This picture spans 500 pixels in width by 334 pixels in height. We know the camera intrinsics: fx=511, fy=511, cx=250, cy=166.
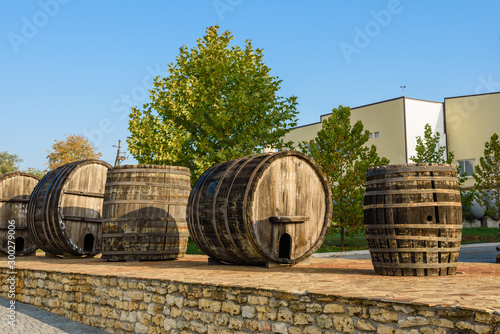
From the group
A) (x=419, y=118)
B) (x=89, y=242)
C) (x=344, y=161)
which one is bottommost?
(x=89, y=242)

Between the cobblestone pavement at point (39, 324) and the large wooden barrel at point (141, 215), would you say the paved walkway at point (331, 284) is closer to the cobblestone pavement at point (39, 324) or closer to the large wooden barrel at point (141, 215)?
the cobblestone pavement at point (39, 324)

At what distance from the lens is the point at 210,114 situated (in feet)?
60.7

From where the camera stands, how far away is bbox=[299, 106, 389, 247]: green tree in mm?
19609

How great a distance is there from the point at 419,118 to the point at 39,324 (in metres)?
32.5

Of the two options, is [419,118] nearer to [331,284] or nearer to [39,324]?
[39,324]

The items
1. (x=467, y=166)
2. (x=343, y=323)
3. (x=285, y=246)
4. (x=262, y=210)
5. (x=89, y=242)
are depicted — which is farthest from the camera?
(x=467, y=166)

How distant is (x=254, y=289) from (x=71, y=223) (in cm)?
729

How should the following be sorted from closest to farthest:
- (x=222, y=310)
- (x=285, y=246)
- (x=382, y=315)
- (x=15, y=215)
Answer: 1. (x=382, y=315)
2. (x=222, y=310)
3. (x=285, y=246)
4. (x=15, y=215)

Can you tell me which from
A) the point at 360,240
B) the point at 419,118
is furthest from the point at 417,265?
the point at 419,118

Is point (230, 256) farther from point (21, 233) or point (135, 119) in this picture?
point (135, 119)

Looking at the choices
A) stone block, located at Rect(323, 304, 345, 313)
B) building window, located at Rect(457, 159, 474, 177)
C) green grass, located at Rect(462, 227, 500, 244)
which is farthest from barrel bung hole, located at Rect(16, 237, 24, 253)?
building window, located at Rect(457, 159, 474, 177)

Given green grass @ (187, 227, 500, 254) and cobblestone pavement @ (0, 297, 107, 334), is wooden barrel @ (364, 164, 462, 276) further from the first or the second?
green grass @ (187, 227, 500, 254)

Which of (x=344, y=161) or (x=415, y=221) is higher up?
(x=344, y=161)

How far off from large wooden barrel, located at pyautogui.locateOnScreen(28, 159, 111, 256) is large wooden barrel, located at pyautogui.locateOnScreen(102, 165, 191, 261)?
77.4 inches
